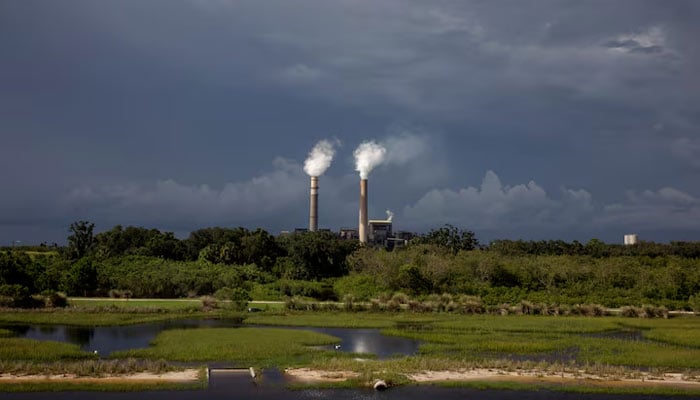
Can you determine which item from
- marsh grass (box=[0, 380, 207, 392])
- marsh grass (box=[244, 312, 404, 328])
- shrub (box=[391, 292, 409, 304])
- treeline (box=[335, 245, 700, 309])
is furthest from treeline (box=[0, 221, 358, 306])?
marsh grass (box=[0, 380, 207, 392])

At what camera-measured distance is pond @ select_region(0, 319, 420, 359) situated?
143ft

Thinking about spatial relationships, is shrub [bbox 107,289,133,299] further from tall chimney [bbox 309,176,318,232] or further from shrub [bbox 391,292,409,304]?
tall chimney [bbox 309,176,318,232]

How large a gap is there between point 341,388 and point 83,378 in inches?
482

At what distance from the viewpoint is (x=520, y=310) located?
235 ft

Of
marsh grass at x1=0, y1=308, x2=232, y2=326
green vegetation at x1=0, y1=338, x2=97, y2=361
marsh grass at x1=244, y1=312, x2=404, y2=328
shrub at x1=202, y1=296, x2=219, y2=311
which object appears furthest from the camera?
shrub at x1=202, y1=296, x2=219, y2=311

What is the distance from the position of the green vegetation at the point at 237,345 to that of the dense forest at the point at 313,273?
21.4 meters

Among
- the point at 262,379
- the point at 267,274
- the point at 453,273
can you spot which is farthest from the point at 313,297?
the point at 262,379

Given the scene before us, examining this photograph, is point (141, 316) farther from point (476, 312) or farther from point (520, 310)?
point (520, 310)

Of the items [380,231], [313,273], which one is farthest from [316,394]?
[380,231]

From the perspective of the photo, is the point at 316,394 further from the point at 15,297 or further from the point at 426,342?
the point at 15,297

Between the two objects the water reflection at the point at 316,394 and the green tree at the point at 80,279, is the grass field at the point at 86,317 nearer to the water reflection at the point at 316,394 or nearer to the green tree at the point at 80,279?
the green tree at the point at 80,279

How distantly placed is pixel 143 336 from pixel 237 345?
9879 mm

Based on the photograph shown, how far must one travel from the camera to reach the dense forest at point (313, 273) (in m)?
76.9

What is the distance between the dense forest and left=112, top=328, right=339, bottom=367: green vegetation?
21421 millimetres
